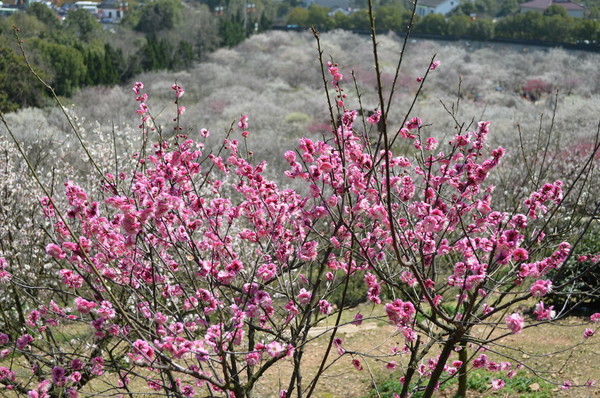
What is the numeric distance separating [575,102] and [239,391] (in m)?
27.6

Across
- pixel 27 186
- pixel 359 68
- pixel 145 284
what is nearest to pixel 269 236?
pixel 145 284

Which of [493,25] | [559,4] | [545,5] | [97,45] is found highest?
[559,4]

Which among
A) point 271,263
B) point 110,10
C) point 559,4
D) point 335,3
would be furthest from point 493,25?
point 271,263

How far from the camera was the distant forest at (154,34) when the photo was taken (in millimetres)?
27953

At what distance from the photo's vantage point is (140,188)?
12.8 ft

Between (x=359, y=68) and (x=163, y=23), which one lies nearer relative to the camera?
(x=359, y=68)

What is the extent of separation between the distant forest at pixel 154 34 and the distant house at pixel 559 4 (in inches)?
78.0

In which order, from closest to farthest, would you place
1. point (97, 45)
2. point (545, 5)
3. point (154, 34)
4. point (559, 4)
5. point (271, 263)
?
1. point (271, 263)
2. point (97, 45)
3. point (154, 34)
4. point (559, 4)
5. point (545, 5)

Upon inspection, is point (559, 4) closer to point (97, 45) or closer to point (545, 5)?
point (545, 5)

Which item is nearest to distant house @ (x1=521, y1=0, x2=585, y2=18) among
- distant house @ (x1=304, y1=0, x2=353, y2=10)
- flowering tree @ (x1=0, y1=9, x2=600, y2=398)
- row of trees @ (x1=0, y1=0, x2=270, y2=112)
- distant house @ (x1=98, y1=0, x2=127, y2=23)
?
distant house @ (x1=304, y1=0, x2=353, y2=10)

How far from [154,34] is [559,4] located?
40630mm

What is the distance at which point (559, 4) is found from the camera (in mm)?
62562

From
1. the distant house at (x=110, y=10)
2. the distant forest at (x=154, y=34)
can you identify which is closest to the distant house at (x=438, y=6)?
the distant forest at (x=154, y=34)

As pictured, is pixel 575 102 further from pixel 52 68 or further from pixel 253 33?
pixel 253 33
